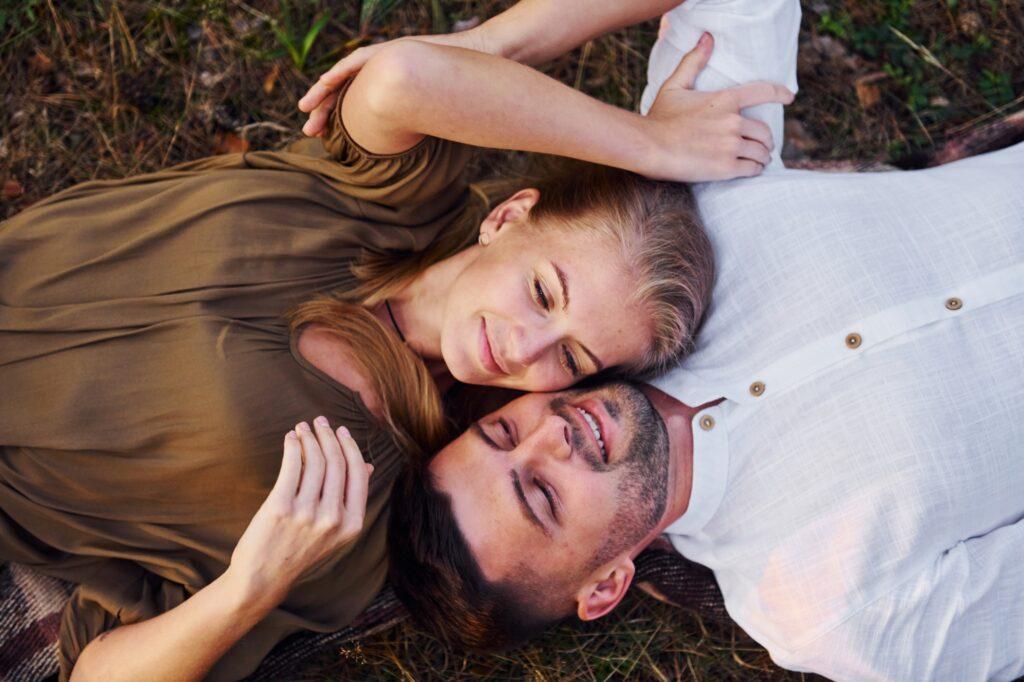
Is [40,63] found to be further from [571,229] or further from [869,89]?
[869,89]

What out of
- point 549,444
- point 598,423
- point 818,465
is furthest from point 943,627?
point 549,444

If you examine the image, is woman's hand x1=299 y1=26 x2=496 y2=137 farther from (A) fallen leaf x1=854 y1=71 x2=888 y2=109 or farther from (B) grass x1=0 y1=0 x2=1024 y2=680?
(A) fallen leaf x1=854 y1=71 x2=888 y2=109

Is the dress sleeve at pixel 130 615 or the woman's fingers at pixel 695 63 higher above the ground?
the woman's fingers at pixel 695 63

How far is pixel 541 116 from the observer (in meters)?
3.23

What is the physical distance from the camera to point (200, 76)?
470 cm

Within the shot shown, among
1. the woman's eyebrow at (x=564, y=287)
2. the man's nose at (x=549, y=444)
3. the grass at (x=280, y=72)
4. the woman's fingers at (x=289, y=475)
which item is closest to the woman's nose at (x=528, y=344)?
the woman's eyebrow at (x=564, y=287)

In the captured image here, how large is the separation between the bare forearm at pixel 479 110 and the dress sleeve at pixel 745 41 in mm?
520

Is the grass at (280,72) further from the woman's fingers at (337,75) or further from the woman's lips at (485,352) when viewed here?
the woman's lips at (485,352)

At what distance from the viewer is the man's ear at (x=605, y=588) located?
3.39 m

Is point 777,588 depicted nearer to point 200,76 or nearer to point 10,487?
point 10,487

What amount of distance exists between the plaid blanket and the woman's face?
126cm

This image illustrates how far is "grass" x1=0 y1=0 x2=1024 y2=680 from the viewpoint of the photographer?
461cm

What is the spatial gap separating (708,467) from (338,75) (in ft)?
7.15

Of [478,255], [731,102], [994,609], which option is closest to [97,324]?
[478,255]
